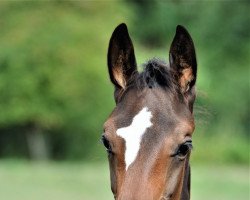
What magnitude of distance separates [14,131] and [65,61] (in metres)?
4.58

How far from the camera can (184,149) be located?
5.01 metres

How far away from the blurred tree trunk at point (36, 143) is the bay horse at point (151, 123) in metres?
36.0

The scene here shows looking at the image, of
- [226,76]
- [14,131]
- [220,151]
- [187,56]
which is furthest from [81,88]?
[187,56]

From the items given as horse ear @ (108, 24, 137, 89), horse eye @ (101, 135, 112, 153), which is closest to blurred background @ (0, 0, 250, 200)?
horse ear @ (108, 24, 137, 89)

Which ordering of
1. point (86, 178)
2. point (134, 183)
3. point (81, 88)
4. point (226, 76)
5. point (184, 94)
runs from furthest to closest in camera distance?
point (226, 76)
point (81, 88)
point (86, 178)
point (184, 94)
point (134, 183)

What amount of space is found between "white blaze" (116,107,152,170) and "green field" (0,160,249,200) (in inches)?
557

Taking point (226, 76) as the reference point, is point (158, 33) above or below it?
above

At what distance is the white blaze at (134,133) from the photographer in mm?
4848

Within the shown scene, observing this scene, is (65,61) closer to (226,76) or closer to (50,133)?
(50,133)

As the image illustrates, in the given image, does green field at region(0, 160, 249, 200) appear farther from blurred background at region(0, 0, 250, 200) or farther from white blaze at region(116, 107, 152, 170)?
white blaze at region(116, 107, 152, 170)

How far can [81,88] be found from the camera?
Result: 41250mm

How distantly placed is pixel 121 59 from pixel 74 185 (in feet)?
63.7

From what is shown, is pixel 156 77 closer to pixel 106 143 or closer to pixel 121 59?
pixel 121 59

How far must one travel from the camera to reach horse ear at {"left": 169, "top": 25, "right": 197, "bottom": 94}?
538cm
